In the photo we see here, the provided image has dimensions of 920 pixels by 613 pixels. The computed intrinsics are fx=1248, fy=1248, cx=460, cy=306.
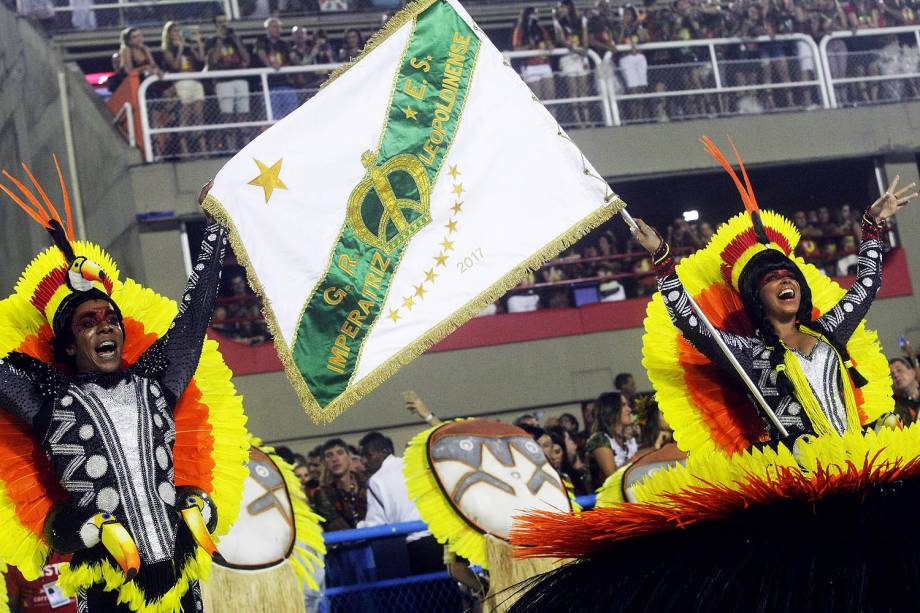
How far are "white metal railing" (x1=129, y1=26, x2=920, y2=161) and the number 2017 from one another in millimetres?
7409

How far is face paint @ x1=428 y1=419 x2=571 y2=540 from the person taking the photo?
535cm

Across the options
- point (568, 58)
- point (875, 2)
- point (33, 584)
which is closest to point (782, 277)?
point (33, 584)

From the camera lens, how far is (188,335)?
435 centimetres

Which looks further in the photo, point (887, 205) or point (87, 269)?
point (887, 205)

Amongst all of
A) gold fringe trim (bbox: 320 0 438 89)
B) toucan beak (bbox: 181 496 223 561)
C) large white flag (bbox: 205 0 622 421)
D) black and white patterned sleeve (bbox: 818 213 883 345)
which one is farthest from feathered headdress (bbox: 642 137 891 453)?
toucan beak (bbox: 181 496 223 561)

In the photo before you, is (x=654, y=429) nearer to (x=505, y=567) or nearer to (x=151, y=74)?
(x=505, y=567)

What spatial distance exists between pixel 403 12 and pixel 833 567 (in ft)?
10.5

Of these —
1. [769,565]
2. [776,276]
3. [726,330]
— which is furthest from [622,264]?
[769,565]

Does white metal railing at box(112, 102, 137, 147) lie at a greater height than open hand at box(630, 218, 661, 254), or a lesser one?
greater

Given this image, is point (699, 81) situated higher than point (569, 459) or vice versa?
point (699, 81)

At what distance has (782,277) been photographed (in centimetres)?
472

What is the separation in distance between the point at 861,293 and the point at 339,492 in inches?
132

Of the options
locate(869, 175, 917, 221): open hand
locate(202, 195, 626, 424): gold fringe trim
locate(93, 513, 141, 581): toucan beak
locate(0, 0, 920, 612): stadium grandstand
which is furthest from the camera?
locate(0, 0, 920, 612): stadium grandstand

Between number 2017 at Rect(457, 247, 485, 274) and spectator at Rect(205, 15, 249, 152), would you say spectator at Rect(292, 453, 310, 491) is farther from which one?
spectator at Rect(205, 15, 249, 152)
